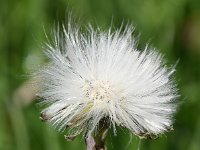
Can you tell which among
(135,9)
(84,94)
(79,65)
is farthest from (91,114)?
(135,9)

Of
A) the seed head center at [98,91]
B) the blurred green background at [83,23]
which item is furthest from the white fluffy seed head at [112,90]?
the blurred green background at [83,23]

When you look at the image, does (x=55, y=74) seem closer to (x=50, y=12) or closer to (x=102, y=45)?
(x=102, y=45)

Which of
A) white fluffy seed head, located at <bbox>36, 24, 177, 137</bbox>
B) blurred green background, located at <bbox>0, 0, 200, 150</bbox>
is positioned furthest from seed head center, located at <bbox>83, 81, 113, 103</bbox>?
blurred green background, located at <bbox>0, 0, 200, 150</bbox>

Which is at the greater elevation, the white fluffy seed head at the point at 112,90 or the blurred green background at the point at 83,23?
the blurred green background at the point at 83,23

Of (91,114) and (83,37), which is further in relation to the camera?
(83,37)

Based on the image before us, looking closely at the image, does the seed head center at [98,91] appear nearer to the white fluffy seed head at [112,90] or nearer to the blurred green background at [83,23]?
the white fluffy seed head at [112,90]
